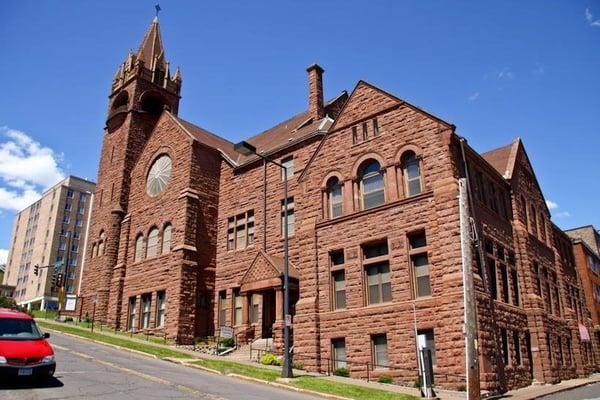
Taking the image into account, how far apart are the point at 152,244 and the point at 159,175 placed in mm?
5131

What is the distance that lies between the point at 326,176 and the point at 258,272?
6356 millimetres

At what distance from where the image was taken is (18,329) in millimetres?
13539

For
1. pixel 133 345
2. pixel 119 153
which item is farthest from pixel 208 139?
pixel 133 345

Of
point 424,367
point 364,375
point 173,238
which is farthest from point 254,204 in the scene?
point 424,367

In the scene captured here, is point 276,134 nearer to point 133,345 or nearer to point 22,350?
point 133,345

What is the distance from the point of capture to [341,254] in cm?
2327

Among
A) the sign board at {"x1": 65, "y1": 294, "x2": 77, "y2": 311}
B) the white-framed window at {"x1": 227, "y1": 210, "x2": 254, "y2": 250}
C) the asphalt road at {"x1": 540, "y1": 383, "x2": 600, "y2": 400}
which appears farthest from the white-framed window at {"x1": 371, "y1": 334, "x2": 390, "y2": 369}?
the sign board at {"x1": 65, "y1": 294, "x2": 77, "y2": 311}

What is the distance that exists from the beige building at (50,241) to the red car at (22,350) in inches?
3576

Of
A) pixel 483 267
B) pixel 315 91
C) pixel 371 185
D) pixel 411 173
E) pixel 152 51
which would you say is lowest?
pixel 483 267

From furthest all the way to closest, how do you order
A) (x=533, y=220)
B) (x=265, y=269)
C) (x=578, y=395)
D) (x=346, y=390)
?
(x=533, y=220), (x=265, y=269), (x=578, y=395), (x=346, y=390)

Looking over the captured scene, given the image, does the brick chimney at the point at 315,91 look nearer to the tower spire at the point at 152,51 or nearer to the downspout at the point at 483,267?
the downspout at the point at 483,267

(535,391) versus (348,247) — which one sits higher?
(348,247)

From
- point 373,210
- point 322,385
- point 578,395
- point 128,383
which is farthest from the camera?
point 373,210

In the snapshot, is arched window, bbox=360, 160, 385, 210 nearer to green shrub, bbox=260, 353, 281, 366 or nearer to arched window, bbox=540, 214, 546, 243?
green shrub, bbox=260, 353, 281, 366
